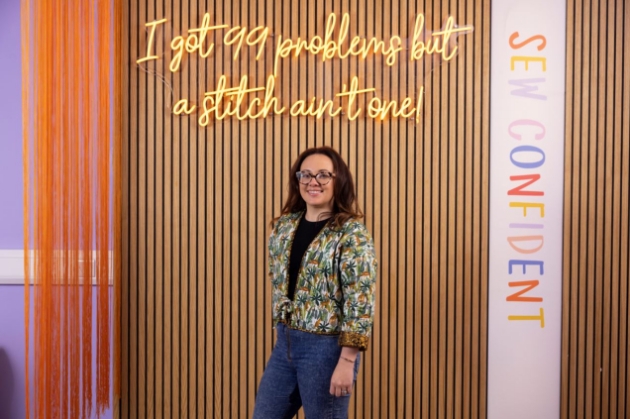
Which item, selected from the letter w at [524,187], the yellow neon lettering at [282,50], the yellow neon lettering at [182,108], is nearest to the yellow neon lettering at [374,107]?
the yellow neon lettering at [282,50]

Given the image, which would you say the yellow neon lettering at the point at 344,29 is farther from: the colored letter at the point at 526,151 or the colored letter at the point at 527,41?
the colored letter at the point at 526,151

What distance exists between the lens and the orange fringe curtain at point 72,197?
8.59 feet

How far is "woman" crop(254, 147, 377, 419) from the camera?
2.41 meters

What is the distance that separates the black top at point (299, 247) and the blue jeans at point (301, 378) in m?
0.20

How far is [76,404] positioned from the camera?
121 inches

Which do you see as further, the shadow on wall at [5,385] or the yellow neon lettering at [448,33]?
the yellow neon lettering at [448,33]

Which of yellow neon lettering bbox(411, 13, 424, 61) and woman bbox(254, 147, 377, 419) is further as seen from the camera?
yellow neon lettering bbox(411, 13, 424, 61)

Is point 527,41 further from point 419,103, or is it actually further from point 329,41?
point 329,41

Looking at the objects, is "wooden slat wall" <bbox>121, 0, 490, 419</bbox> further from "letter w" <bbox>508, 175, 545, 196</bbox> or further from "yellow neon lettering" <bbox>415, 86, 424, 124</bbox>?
"letter w" <bbox>508, 175, 545, 196</bbox>

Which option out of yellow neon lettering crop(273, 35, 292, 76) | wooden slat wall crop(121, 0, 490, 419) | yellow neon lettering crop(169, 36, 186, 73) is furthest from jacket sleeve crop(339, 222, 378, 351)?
yellow neon lettering crop(169, 36, 186, 73)

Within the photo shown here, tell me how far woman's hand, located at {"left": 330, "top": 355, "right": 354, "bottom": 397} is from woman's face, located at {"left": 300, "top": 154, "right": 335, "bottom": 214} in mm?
679

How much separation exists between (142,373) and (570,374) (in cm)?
297

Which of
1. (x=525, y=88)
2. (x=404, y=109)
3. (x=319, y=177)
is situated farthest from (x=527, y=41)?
(x=319, y=177)

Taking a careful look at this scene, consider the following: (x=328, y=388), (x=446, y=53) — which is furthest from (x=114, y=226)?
(x=446, y=53)
